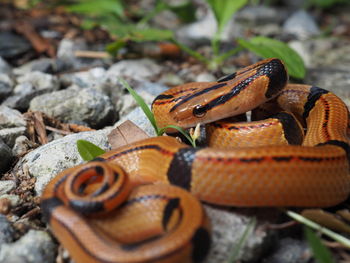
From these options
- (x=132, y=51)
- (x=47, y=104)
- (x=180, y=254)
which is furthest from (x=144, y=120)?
(x=132, y=51)

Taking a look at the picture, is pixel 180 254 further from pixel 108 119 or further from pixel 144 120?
pixel 108 119

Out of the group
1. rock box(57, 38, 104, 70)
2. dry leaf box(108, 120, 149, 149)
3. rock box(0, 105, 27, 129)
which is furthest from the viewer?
rock box(57, 38, 104, 70)

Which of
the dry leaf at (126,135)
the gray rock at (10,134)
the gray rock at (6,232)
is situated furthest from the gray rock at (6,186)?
the dry leaf at (126,135)

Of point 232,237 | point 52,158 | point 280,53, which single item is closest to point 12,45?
point 52,158

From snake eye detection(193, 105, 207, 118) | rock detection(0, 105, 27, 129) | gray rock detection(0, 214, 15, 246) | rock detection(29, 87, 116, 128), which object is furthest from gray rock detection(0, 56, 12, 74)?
snake eye detection(193, 105, 207, 118)

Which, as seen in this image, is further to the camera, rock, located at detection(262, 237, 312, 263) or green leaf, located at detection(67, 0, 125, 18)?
green leaf, located at detection(67, 0, 125, 18)

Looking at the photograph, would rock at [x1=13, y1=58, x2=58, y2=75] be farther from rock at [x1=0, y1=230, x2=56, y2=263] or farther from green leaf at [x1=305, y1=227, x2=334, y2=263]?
green leaf at [x1=305, y1=227, x2=334, y2=263]
